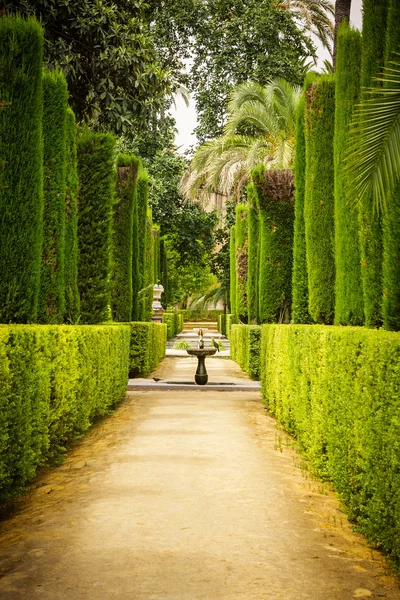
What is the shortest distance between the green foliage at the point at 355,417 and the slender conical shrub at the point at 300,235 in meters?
2.52

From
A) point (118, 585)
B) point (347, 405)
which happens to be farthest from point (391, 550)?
point (118, 585)

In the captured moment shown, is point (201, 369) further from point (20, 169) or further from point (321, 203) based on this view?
point (20, 169)

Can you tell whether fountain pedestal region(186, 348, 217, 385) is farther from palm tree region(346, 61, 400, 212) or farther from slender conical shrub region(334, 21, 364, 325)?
palm tree region(346, 61, 400, 212)

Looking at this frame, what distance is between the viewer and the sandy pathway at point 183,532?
3098mm

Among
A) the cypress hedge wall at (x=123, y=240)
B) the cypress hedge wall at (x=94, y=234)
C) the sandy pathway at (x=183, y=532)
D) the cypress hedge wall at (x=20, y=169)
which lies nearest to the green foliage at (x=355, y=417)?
the sandy pathway at (x=183, y=532)

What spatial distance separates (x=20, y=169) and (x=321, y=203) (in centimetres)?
385

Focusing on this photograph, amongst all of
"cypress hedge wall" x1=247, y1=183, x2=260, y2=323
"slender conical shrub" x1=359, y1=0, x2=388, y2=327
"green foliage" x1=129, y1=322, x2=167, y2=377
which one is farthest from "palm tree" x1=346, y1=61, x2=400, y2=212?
"cypress hedge wall" x1=247, y1=183, x2=260, y2=323

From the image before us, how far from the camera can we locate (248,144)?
24578 mm

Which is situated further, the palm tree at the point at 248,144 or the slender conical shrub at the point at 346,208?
the palm tree at the point at 248,144

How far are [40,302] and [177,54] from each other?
76.0ft

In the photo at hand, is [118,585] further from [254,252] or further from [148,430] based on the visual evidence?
[254,252]

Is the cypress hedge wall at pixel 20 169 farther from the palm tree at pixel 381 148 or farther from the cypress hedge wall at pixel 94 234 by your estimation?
the palm tree at pixel 381 148

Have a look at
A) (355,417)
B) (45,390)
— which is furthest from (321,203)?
(45,390)

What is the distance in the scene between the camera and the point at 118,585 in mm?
3053
